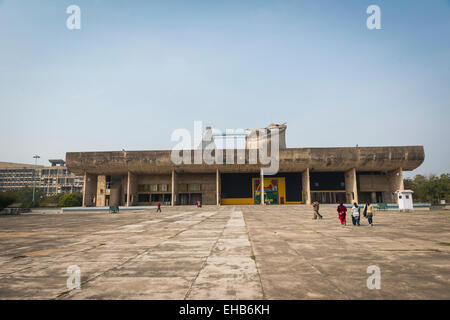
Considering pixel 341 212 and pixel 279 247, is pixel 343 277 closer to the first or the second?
pixel 279 247

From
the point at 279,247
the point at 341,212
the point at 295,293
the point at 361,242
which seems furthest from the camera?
the point at 341,212

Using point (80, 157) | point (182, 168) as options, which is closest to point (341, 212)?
point (182, 168)

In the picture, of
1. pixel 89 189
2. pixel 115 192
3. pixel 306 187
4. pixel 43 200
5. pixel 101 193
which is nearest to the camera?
pixel 306 187

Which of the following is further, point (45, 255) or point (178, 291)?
point (45, 255)

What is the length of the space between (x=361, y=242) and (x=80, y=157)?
52.8 m

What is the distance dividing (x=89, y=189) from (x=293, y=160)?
42.8 m

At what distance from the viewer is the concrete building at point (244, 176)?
47281 mm

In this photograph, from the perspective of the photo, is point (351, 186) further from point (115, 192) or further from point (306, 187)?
point (115, 192)

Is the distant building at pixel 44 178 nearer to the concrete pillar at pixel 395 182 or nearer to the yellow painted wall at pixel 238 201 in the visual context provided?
the yellow painted wall at pixel 238 201

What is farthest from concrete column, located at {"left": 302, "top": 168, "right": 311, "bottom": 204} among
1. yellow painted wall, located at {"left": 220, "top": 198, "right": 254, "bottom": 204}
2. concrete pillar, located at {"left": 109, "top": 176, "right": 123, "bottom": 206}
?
concrete pillar, located at {"left": 109, "top": 176, "right": 123, "bottom": 206}

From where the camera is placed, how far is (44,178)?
118 metres

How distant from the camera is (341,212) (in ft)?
46.2

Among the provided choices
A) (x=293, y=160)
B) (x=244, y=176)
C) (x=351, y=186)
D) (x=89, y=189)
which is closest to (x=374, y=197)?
(x=351, y=186)

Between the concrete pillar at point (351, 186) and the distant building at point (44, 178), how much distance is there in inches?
4451
